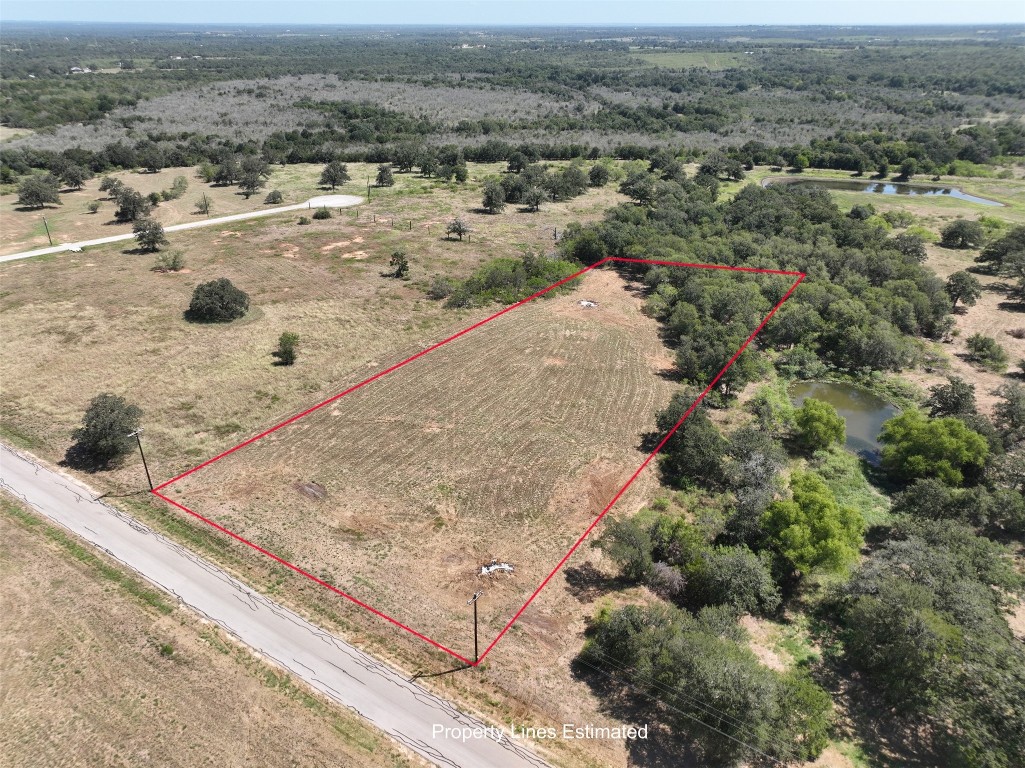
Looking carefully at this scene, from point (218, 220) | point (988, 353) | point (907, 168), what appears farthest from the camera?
point (907, 168)

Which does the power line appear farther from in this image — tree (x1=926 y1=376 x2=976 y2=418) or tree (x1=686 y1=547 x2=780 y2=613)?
tree (x1=926 y1=376 x2=976 y2=418)

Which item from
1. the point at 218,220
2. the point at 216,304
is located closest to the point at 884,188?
the point at 218,220

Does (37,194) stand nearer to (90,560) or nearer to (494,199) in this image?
(494,199)

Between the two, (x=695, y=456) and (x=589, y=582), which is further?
(x=695, y=456)

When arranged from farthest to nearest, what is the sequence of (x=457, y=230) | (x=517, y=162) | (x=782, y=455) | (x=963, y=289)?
(x=517, y=162) < (x=457, y=230) < (x=963, y=289) < (x=782, y=455)

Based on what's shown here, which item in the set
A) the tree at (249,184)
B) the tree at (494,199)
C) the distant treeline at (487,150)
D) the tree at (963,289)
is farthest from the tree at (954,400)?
the tree at (249,184)

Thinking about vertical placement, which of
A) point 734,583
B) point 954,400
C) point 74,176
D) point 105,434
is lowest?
point 734,583

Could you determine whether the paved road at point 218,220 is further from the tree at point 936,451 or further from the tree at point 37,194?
the tree at point 936,451
